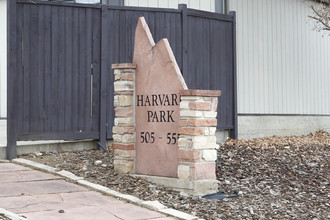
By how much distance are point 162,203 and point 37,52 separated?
12.1 feet

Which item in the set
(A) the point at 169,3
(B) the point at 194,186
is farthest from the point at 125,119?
(A) the point at 169,3

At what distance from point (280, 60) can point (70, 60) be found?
6.05 meters

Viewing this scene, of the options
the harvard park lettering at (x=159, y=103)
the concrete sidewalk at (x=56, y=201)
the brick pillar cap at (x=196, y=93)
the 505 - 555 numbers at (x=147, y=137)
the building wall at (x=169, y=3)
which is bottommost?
the concrete sidewalk at (x=56, y=201)

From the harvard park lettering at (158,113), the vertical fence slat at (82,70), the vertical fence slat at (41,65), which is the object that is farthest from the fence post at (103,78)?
the harvard park lettering at (158,113)

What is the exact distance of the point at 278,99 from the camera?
12.8 meters

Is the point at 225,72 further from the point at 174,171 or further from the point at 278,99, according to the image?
the point at 174,171

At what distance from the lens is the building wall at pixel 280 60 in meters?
11.9

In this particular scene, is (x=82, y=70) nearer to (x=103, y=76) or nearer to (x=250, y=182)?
(x=103, y=76)

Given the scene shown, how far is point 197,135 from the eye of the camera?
6.67 metres

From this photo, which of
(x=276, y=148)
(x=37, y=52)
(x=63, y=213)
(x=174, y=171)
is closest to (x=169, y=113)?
(x=174, y=171)

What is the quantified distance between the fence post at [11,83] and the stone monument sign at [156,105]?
203 centimetres

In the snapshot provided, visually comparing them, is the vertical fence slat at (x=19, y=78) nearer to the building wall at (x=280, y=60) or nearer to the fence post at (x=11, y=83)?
the fence post at (x=11, y=83)

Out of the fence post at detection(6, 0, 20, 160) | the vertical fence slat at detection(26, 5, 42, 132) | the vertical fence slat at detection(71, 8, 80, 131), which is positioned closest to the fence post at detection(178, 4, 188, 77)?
the vertical fence slat at detection(71, 8, 80, 131)

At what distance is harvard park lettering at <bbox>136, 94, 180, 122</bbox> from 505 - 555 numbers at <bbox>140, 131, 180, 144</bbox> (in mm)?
195
